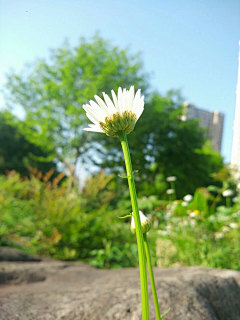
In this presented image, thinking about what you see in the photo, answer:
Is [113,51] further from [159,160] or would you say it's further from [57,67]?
[159,160]

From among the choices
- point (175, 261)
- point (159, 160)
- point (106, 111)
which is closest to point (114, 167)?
point (159, 160)

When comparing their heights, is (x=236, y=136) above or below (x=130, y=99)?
above

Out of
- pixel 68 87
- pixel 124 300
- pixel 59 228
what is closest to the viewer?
pixel 124 300

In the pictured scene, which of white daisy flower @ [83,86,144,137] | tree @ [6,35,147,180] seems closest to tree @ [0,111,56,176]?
tree @ [6,35,147,180]

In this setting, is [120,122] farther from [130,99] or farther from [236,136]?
[236,136]

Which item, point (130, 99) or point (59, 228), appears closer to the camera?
point (130, 99)

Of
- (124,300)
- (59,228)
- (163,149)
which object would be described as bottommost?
(124,300)

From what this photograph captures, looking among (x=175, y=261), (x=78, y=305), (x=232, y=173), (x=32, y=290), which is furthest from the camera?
(x=232, y=173)

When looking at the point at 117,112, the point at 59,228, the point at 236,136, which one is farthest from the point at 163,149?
the point at 117,112

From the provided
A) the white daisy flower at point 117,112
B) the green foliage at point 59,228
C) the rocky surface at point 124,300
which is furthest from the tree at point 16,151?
the white daisy flower at point 117,112
